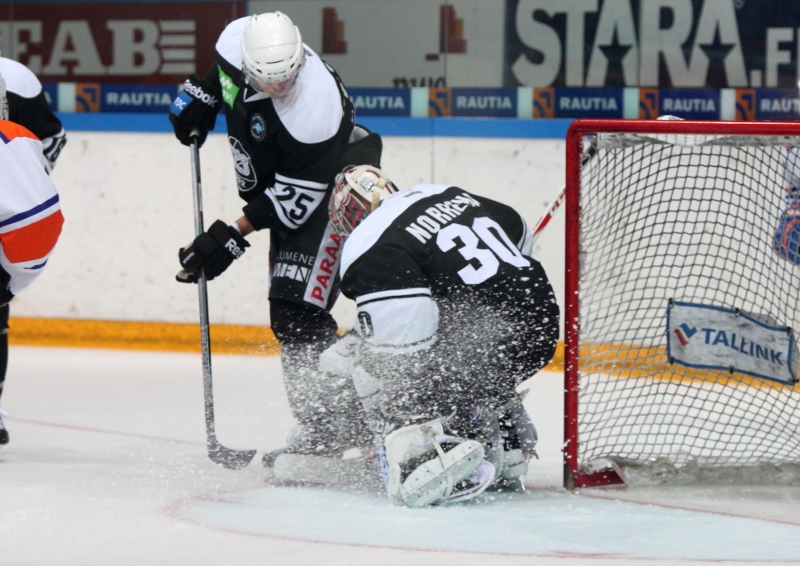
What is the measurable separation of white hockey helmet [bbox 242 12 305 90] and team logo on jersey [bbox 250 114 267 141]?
129 millimetres

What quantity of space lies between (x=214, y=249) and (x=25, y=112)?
0.68 m

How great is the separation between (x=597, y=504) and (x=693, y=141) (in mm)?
804

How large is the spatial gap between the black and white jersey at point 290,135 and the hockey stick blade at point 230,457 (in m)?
0.53

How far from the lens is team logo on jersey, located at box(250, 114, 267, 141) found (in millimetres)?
3164

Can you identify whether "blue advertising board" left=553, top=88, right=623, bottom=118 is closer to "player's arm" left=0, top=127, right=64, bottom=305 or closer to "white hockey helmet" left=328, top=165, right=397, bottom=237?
"white hockey helmet" left=328, top=165, right=397, bottom=237

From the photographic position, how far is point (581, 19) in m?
5.30

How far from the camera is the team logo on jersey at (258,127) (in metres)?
3.16

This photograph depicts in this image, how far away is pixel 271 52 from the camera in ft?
9.92

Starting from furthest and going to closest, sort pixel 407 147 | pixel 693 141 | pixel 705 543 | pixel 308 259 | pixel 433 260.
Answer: pixel 407 147
pixel 308 259
pixel 693 141
pixel 433 260
pixel 705 543

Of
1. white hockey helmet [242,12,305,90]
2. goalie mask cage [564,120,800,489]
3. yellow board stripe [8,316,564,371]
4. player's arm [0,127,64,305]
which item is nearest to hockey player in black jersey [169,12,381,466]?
white hockey helmet [242,12,305,90]

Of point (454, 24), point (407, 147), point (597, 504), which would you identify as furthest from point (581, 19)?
point (597, 504)

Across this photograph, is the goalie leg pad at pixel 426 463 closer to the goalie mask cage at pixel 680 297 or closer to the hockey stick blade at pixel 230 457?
the goalie mask cage at pixel 680 297

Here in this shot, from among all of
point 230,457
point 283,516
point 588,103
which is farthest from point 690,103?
point 283,516

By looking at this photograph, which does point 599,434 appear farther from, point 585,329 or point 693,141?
point 693,141
